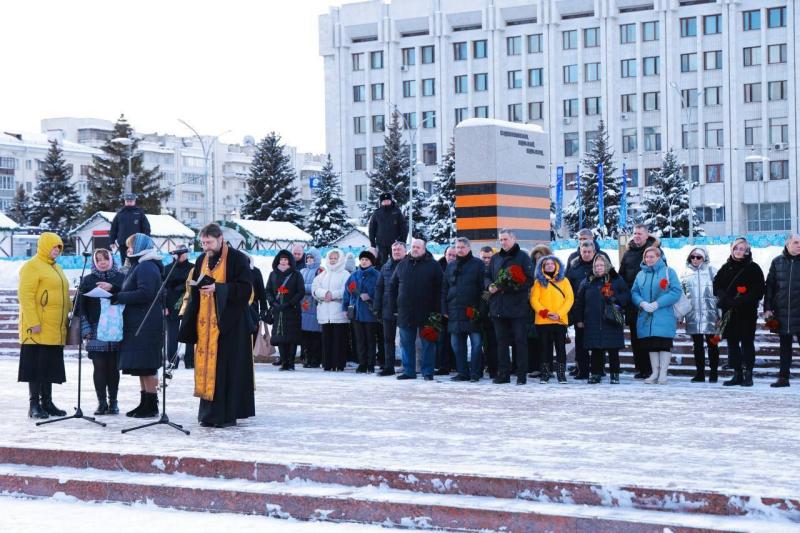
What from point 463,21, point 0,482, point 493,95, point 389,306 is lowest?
point 0,482

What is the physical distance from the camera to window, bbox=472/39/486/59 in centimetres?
8819

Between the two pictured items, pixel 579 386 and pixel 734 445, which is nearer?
pixel 734 445

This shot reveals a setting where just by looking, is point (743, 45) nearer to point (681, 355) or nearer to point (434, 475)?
point (681, 355)

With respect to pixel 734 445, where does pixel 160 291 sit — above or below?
above

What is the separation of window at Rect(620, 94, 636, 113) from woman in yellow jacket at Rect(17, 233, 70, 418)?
75513mm

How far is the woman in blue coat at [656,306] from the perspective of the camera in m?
14.0

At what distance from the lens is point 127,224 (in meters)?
19.8

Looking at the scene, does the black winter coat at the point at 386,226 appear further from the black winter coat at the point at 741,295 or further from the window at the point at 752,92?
the window at the point at 752,92

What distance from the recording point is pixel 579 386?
45.4 feet

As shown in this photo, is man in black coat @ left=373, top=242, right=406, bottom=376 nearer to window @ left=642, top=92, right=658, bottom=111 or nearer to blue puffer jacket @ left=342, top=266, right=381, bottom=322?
blue puffer jacket @ left=342, top=266, right=381, bottom=322

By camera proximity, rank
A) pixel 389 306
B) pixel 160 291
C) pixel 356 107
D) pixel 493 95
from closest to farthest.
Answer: pixel 160 291 < pixel 389 306 < pixel 493 95 < pixel 356 107

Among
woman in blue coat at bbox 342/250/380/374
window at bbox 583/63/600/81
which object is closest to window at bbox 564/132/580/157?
window at bbox 583/63/600/81

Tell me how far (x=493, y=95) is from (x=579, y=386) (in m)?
75.5

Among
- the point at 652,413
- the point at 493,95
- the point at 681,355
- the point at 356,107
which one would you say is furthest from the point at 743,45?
the point at 652,413
